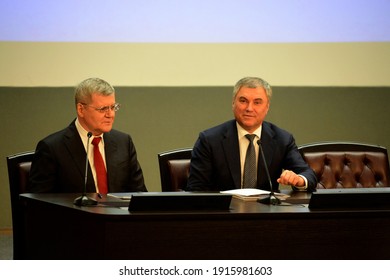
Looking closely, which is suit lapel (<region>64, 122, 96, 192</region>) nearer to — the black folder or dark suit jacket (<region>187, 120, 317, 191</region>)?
dark suit jacket (<region>187, 120, 317, 191</region>)

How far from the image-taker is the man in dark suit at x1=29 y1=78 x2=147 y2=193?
406cm

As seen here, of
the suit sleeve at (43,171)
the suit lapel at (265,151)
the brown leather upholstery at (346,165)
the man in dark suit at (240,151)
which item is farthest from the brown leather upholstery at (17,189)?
the brown leather upholstery at (346,165)

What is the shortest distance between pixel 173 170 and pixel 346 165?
1.04 metres

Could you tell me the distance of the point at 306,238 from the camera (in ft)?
10.3

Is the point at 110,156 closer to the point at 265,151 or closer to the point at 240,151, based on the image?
the point at 240,151

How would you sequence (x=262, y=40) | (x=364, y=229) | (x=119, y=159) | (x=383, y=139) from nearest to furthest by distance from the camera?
(x=364, y=229)
(x=119, y=159)
(x=262, y=40)
(x=383, y=139)

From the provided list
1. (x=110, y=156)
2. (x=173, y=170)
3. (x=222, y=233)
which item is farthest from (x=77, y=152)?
(x=222, y=233)

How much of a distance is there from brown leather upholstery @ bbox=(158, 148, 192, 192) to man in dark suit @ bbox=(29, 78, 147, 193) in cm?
→ 15

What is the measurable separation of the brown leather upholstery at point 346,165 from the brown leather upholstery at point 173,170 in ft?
2.35

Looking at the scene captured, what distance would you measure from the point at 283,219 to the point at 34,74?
3.46m

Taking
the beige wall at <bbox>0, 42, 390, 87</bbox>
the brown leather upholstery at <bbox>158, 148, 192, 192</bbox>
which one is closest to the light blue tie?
the brown leather upholstery at <bbox>158, 148, 192, 192</bbox>

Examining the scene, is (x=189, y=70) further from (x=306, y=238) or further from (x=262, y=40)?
(x=306, y=238)

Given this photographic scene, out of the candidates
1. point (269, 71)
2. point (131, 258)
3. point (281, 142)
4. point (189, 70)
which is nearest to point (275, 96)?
point (269, 71)

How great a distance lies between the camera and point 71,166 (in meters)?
4.09
